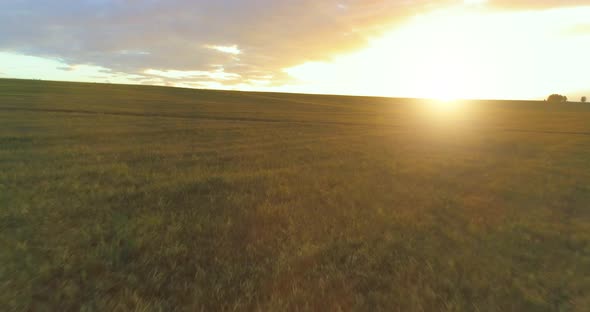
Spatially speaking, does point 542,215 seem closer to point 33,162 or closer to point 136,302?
point 136,302

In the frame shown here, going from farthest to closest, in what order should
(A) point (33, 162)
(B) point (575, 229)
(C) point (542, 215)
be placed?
1. (A) point (33, 162)
2. (C) point (542, 215)
3. (B) point (575, 229)

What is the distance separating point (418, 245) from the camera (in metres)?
4.24

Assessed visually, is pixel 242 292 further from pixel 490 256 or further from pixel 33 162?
pixel 33 162

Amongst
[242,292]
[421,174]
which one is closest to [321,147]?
[421,174]

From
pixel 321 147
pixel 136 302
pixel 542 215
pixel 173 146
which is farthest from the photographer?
pixel 321 147

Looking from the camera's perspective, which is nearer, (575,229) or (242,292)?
(242,292)

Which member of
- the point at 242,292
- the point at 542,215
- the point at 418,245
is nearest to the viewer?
the point at 242,292

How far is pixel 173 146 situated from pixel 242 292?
34.4 ft

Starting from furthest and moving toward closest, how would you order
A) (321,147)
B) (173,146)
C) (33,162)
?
(321,147), (173,146), (33,162)

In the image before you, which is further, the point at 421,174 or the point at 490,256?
the point at 421,174

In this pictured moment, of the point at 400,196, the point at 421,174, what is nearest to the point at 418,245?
the point at 400,196

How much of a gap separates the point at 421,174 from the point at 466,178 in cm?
132

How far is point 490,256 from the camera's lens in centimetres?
398

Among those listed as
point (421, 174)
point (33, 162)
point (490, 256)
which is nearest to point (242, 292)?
point (490, 256)
